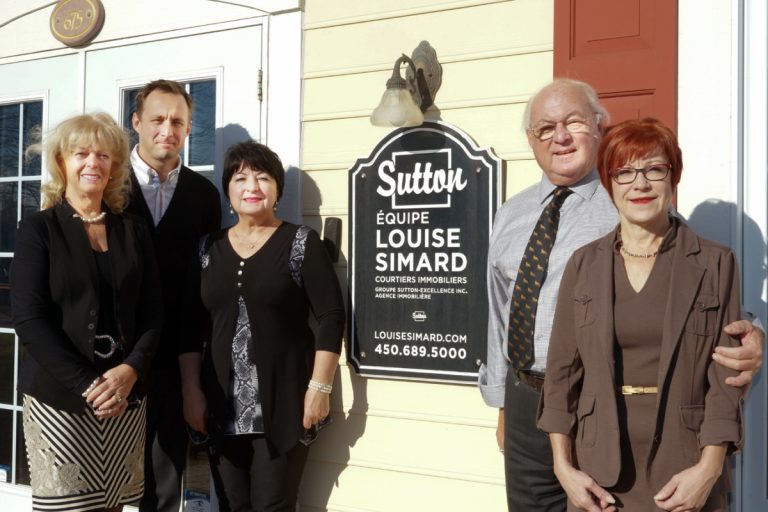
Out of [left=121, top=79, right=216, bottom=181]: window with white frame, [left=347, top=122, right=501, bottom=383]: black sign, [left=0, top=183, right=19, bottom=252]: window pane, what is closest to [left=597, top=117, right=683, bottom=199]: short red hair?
[left=347, top=122, right=501, bottom=383]: black sign

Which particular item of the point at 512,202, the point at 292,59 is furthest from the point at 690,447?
the point at 292,59

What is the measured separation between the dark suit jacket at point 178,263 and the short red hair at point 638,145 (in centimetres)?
164

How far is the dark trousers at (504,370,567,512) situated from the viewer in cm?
218

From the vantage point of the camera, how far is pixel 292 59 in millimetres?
3207

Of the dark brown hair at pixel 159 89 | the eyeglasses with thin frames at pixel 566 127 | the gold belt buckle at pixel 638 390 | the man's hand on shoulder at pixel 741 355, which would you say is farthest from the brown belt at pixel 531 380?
the dark brown hair at pixel 159 89

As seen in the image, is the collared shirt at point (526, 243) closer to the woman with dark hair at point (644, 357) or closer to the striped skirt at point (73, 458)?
the woman with dark hair at point (644, 357)

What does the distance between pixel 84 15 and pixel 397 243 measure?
6.42 feet

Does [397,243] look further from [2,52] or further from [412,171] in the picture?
[2,52]

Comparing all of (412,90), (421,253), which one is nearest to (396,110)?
(412,90)

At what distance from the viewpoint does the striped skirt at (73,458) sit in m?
2.42

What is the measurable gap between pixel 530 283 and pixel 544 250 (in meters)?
0.10

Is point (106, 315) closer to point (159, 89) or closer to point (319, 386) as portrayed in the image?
point (319, 386)

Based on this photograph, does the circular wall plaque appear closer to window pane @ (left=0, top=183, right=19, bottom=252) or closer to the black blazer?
window pane @ (left=0, top=183, right=19, bottom=252)

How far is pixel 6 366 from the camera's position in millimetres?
3904
